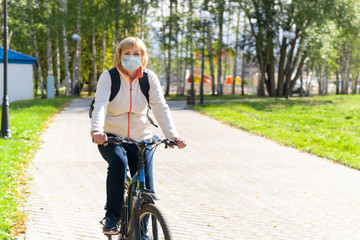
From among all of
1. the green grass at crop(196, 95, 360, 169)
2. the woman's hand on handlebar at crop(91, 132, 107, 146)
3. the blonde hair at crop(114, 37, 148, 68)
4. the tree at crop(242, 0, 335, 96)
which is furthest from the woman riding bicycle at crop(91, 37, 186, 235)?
the tree at crop(242, 0, 335, 96)

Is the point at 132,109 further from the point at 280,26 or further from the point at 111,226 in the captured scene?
the point at 280,26

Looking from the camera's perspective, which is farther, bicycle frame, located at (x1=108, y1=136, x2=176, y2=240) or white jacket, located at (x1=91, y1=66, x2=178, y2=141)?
white jacket, located at (x1=91, y1=66, x2=178, y2=141)

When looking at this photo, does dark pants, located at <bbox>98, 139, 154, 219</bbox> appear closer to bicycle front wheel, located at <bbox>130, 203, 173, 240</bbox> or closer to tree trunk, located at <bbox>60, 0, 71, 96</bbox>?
bicycle front wheel, located at <bbox>130, 203, 173, 240</bbox>

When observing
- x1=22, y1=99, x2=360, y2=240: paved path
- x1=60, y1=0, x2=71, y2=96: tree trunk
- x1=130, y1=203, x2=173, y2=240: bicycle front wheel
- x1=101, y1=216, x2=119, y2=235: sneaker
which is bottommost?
x1=22, y1=99, x2=360, y2=240: paved path

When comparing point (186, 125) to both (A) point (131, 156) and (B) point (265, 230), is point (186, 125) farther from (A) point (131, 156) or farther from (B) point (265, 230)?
(A) point (131, 156)

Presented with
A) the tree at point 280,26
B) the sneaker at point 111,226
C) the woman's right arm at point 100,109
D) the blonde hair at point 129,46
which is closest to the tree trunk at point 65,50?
the tree at point 280,26

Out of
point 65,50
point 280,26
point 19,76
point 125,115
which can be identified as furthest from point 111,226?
point 280,26

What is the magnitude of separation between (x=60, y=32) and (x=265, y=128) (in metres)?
26.2

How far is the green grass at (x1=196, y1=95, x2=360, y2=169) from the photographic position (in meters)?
11.6

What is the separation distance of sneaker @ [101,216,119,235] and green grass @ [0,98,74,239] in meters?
1.25

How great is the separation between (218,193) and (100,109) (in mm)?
3581

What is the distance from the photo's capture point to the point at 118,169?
393 cm

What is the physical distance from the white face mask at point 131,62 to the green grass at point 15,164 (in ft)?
6.78

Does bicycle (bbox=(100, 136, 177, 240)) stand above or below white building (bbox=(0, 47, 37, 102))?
below
